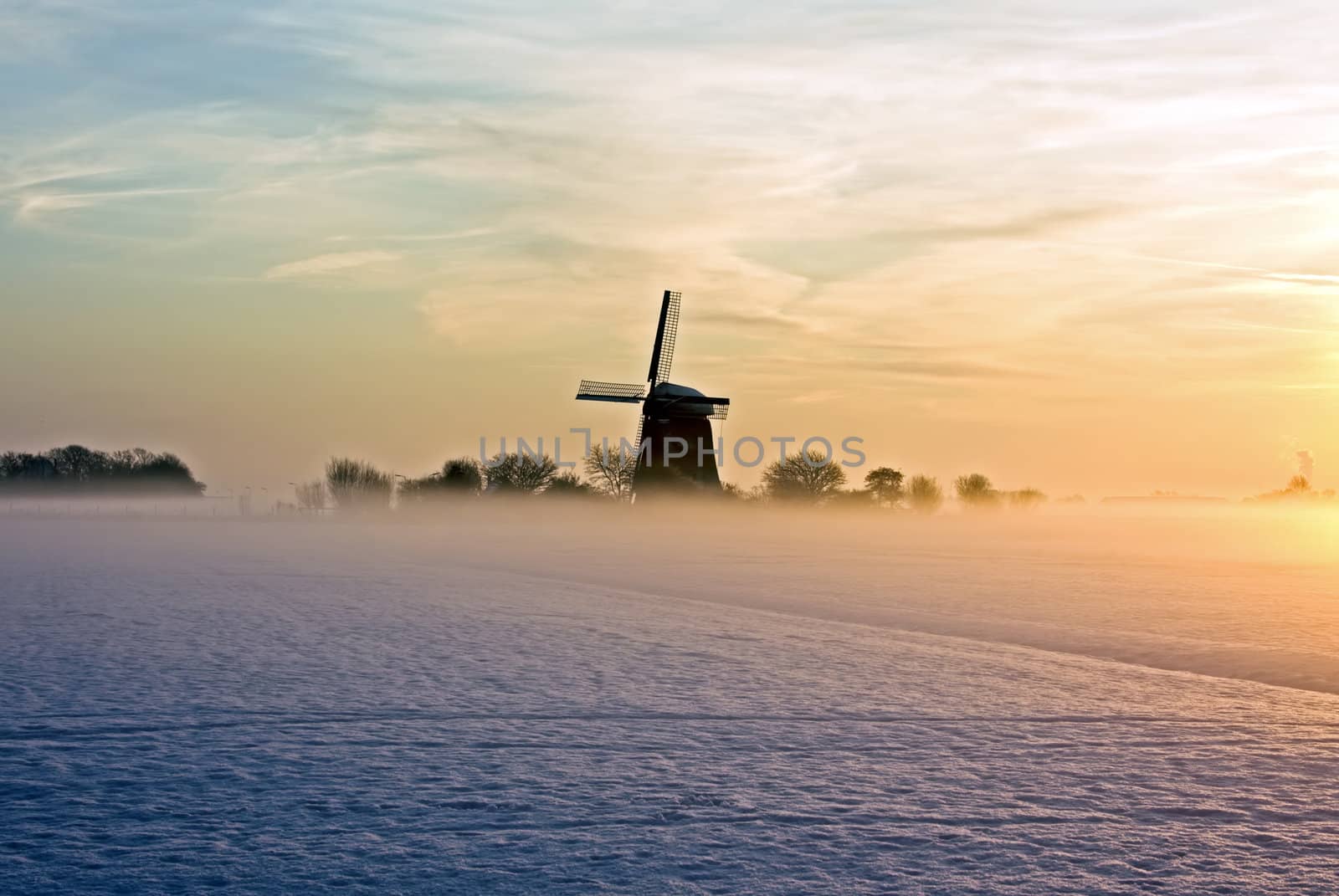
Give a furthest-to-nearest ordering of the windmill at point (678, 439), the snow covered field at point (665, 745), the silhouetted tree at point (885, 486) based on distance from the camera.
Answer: the silhouetted tree at point (885, 486) < the windmill at point (678, 439) < the snow covered field at point (665, 745)

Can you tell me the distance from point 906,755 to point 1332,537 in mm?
55849

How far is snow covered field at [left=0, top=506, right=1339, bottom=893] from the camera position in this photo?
18.0ft

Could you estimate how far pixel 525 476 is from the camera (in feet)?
219

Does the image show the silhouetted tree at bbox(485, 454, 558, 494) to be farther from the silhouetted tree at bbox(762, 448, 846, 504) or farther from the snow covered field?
the snow covered field

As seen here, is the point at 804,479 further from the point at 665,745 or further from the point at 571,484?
the point at 665,745

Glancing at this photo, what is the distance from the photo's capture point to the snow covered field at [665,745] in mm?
5488

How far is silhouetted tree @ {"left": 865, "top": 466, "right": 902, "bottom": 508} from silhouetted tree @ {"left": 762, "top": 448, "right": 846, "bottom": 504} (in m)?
5.03

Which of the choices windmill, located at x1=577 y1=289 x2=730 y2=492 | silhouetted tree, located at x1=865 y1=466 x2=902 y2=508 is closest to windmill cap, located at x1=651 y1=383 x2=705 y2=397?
windmill, located at x1=577 y1=289 x2=730 y2=492

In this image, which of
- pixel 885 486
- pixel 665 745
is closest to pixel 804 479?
pixel 885 486

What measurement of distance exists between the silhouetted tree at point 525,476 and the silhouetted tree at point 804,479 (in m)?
12.9

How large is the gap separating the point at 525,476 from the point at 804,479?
16153 millimetres

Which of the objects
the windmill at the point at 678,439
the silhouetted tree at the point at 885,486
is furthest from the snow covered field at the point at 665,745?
the silhouetted tree at the point at 885,486

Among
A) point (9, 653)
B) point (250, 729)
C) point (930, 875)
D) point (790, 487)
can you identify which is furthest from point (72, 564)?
point (790, 487)

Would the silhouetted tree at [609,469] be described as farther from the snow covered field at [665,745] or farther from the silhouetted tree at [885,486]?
the snow covered field at [665,745]
